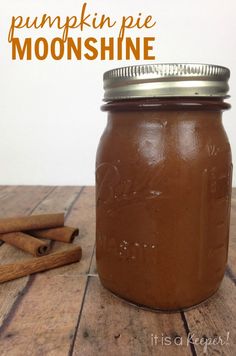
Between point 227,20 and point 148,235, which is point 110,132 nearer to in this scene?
point 148,235

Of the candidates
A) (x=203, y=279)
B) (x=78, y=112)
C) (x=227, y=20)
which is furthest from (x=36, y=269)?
(x=227, y=20)

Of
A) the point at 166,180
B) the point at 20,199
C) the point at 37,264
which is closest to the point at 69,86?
the point at 20,199

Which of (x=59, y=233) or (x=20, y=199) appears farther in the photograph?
(x=20, y=199)

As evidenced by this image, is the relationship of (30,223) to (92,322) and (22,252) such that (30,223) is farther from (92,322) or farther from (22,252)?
(92,322)

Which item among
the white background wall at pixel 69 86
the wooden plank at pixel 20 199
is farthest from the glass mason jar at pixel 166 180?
the white background wall at pixel 69 86

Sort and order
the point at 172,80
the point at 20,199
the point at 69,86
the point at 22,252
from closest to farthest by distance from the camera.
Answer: the point at 172,80 → the point at 22,252 → the point at 20,199 → the point at 69,86
